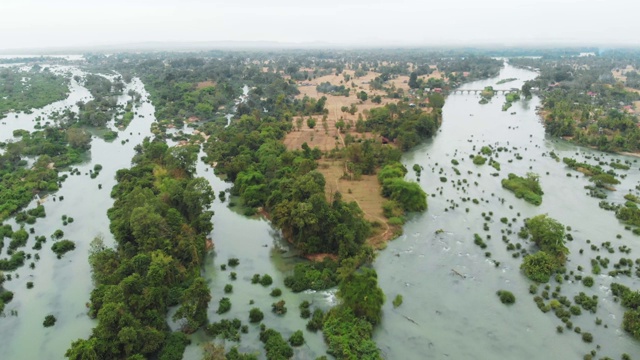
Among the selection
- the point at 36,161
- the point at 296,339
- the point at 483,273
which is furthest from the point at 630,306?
the point at 36,161

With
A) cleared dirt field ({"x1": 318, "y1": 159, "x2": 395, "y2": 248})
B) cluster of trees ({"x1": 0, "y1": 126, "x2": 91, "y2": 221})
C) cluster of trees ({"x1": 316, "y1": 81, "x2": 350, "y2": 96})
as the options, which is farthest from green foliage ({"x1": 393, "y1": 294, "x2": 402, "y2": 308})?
cluster of trees ({"x1": 316, "y1": 81, "x2": 350, "y2": 96})

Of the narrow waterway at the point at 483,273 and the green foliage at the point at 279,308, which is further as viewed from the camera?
the green foliage at the point at 279,308

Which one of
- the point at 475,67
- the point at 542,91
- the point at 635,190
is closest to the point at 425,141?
the point at 635,190

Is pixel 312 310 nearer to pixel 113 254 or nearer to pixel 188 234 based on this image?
pixel 188 234

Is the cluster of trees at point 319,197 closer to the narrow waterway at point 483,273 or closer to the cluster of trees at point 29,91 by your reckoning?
the narrow waterway at point 483,273

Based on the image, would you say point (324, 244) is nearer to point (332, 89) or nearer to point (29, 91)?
point (332, 89)

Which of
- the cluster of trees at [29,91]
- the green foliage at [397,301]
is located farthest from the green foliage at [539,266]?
the cluster of trees at [29,91]
